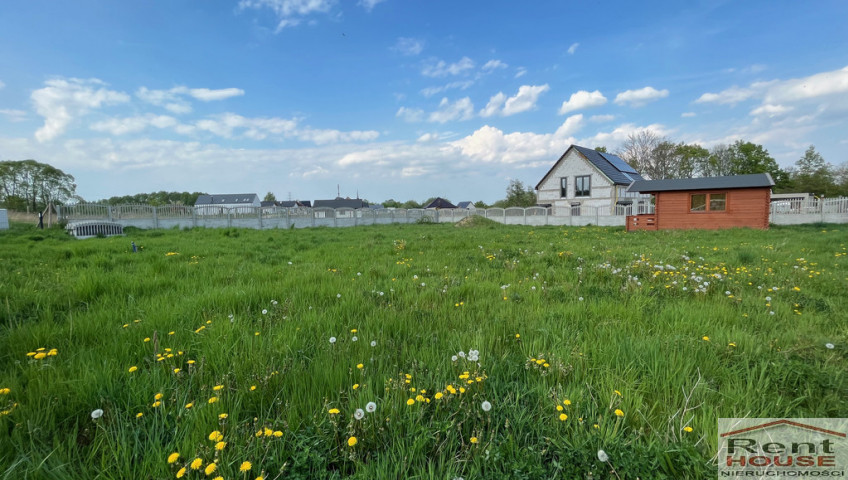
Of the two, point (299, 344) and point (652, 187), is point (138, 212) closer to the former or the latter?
point (299, 344)

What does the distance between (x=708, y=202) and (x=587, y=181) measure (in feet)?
58.0

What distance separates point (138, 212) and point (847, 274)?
26775 mm

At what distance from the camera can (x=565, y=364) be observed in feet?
7.07

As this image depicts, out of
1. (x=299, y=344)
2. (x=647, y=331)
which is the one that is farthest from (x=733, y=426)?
(x=299, y=344)

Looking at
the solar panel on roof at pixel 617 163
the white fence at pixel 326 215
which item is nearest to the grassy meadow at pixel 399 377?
the white fence at pixel 326 215

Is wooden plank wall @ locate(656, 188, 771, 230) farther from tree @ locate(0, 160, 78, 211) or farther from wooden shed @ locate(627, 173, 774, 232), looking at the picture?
tree @ locate(0, 160, 78, 211)

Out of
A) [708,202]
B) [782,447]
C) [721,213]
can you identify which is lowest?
[782,447]

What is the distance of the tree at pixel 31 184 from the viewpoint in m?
41.6

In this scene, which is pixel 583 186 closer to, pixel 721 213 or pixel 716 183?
pixel 716 183

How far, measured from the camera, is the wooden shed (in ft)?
53.5

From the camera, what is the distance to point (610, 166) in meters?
34.7

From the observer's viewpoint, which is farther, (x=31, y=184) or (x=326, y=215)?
(x=31, y=184)

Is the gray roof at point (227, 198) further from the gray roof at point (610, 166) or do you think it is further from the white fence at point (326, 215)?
the gray roof at point (610, 166)

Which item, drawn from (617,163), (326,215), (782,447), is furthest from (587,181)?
(782,447)
